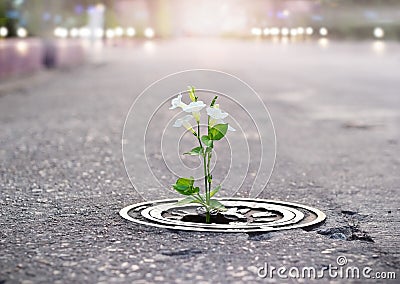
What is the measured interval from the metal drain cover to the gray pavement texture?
8cm

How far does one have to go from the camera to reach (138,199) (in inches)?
234

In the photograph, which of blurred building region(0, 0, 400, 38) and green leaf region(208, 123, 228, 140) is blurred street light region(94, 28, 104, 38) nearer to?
blurred building region(0, 0, 400, 38)

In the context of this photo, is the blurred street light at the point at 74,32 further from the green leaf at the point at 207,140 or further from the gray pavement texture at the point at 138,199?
the green leaf at the point at 207,140

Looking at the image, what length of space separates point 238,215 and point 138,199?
1.01 meters

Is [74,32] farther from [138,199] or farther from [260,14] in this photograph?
[138,199]

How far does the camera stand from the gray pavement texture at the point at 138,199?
4164 millimetres

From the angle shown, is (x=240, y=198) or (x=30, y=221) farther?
(x=240, y=198)

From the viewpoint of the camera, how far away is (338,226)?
5.10 metres

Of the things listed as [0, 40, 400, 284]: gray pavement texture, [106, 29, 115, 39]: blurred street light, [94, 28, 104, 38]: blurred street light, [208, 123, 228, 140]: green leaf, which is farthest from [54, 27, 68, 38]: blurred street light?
[208, 123, 228, 140]: green leaf

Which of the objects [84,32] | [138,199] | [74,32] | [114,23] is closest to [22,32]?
[74,32]

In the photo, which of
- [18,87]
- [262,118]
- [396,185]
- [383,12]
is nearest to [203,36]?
[383,12]

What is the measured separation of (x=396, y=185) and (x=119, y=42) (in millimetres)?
49726

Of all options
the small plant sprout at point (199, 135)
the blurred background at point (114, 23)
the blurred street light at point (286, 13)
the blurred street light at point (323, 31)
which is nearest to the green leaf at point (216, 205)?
the small plant sprout at point (199, 135)

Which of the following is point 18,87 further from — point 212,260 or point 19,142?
point 212,260
